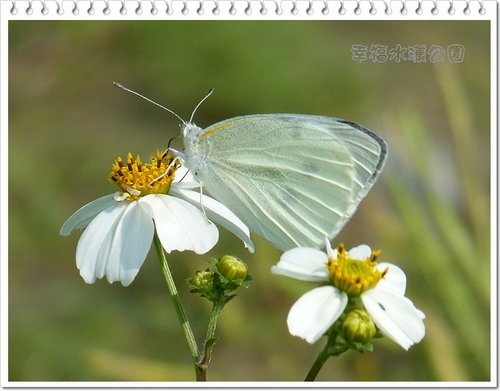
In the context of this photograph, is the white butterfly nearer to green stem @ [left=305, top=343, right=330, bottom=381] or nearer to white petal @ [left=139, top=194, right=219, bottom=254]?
white petal @ [left=139, top=194, right=219, bottom=254]

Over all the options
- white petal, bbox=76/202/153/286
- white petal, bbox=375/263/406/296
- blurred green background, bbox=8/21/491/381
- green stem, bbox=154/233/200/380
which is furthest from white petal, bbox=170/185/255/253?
blurred green background, bbox=8/21/491/381

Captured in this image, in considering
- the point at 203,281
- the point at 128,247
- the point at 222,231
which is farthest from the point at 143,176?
the point at 222,231

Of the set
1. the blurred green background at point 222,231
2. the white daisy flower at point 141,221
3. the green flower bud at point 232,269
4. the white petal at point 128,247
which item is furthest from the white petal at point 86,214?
the blurred green background at point 222,231

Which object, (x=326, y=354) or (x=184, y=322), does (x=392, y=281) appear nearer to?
(x=326, y=354)

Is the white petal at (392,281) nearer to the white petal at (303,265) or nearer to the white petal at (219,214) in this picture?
the white petal at (303,265)

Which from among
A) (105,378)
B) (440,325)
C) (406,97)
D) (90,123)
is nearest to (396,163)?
(440,325)

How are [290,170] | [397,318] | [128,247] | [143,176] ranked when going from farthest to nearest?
[290,170] < [143,176] < [128,247] < [397,318]
